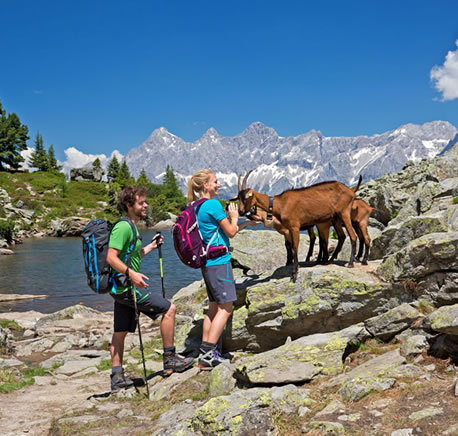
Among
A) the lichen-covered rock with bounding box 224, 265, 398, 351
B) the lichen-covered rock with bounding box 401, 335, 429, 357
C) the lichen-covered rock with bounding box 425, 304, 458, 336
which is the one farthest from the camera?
the lichen-covered rock with bounding box 224, 265, 398, 351

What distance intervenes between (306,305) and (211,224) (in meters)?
2.47

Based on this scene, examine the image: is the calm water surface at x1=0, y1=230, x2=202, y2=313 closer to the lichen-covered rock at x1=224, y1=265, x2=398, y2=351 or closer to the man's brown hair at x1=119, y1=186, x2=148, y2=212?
the lichen-covered rock at x1=224, y1=265, x2=398, y2=351

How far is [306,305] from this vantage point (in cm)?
757

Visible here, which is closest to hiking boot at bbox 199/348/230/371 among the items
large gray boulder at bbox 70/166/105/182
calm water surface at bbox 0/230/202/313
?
calm water surface at bbox 0/230/202/313

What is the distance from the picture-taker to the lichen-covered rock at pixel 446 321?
5.24m

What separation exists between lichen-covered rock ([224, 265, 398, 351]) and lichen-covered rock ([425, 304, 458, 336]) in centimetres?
176

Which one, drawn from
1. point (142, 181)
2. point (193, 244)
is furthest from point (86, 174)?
point (193, 244)

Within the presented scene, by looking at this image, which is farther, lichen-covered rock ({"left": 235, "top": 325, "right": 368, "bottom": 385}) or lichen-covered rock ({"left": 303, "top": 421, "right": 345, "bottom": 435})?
lichen-covered rock ({"left": 235, "top": 325, "right": 368, "bottom": 385})

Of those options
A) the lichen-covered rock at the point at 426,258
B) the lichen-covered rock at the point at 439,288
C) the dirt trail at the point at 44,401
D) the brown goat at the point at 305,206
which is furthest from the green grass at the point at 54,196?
the lichen-covered rock at the point at 439,288

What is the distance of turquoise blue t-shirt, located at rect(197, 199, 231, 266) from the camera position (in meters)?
6.47

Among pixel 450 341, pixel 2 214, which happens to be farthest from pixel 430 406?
pixel 2 214

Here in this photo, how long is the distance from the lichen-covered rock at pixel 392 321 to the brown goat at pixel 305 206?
5.77 feet

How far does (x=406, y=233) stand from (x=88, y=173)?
123 meters

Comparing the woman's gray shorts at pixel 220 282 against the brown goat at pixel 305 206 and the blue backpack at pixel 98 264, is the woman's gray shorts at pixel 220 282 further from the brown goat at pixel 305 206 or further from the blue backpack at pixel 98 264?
the brown goat at pixel 305 206
